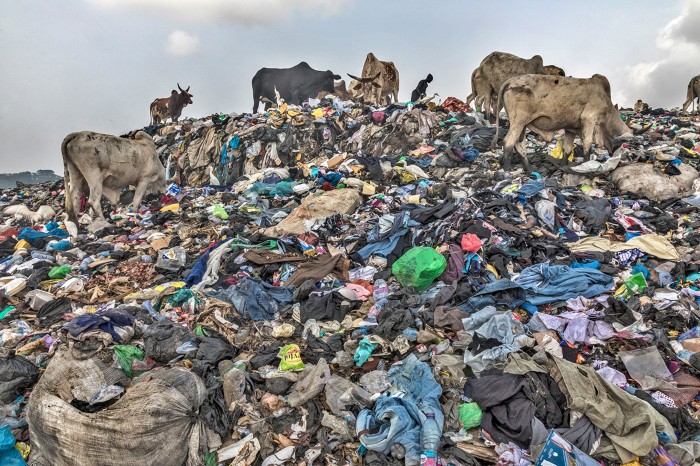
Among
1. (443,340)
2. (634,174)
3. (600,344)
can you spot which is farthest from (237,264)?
(634,174)

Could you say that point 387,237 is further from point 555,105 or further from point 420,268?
point 555,105

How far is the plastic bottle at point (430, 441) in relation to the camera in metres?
2.68

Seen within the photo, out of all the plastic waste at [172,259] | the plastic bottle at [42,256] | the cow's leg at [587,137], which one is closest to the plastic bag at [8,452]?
the plastic waste at [172,259]

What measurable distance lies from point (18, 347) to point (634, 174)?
367 inches

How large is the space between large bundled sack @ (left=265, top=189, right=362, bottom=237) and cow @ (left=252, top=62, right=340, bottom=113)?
1103 cm

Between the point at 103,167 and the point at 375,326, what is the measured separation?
25.5 feet

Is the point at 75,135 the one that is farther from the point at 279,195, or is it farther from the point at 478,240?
the point at 478,240

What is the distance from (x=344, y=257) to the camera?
5.75 m

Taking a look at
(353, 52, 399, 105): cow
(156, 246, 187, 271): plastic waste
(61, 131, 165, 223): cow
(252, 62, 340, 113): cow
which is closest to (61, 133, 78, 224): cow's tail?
(61, 131, 165, 223): cow

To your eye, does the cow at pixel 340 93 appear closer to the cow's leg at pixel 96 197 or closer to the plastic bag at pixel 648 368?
the cow's leg at pixel 96 197

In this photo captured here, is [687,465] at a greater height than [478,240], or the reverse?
[478,240]

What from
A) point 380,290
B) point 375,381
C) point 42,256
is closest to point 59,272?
point 42,256

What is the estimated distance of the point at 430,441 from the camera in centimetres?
277

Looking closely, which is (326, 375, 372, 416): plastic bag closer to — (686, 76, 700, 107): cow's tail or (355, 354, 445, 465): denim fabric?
(355, 354, 445, 465): denim fabric
